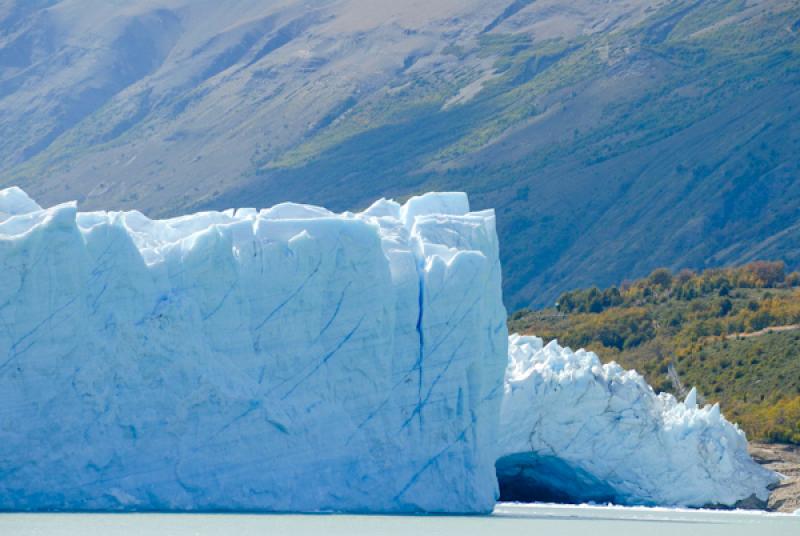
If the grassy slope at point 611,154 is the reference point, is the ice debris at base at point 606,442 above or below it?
above

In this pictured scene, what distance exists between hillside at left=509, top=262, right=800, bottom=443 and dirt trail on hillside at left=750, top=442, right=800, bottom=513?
741mm

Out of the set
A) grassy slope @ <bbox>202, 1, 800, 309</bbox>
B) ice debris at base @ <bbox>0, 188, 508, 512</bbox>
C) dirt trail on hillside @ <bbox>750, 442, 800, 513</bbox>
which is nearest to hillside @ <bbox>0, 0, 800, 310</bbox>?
grassy slope @ <bbox>202, 1, 800, 309</bbox>

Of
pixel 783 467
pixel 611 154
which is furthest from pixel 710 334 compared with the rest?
pixel 611 154

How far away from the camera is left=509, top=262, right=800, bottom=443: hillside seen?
49625mm

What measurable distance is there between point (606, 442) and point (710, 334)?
26.8 m

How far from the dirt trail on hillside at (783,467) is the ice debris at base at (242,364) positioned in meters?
8.88

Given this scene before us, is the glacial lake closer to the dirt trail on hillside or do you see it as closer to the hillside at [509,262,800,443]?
the dirt trail on hillside

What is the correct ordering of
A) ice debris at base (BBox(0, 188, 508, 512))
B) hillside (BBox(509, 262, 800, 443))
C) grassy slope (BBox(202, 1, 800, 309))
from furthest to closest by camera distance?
grassy slope (BBox(202, 1, 800, 309)) < hillside (BBox(509, 262, 800, 443)) < ice debris at base (BBox(0, 188, 508, 512))

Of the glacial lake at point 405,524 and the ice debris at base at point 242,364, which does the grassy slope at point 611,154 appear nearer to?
the glacial lake at point 405,524

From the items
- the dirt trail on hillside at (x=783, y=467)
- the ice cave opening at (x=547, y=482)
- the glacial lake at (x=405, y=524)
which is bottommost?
the dirt trail on hillside at (x=783, y=467)

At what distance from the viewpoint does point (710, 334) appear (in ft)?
198

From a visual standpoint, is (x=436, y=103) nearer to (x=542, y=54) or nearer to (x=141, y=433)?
(x=542, y=54)

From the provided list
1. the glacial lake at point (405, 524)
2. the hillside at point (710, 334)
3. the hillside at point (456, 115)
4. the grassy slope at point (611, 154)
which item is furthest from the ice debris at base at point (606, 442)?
the hillside at point (456, 115)

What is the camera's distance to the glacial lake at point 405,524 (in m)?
24.5
